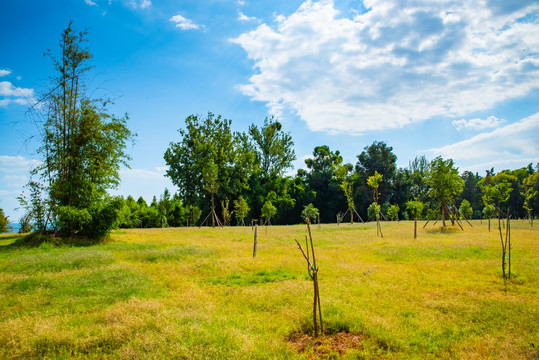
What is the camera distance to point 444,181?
27.6m

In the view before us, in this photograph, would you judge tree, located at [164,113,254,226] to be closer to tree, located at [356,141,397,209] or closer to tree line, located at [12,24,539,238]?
tree line, located at [12,24,539,238]

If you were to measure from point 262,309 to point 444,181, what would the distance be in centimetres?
2664

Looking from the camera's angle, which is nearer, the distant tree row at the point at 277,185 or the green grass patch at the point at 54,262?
the green grass patch at the point at 54,262

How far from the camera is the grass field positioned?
5.30m

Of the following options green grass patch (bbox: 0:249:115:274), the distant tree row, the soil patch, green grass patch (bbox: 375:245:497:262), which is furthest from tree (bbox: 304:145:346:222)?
the soil patch

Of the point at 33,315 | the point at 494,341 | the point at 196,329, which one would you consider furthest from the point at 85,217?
the point at 494,341

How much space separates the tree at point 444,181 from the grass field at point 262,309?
607 inches

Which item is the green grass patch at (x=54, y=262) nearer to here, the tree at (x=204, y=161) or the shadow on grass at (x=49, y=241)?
the shadow on grass at (x=49, y=241)

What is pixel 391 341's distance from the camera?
555 centimetres

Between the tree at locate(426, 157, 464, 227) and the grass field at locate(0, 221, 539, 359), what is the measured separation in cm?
1542

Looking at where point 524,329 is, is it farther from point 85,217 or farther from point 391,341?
point 85,217

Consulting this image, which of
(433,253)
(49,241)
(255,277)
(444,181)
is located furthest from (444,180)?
(49,241)

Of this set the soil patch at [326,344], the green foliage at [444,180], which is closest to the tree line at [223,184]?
the green foliage at [444,180]

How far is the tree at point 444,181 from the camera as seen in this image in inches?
1083
